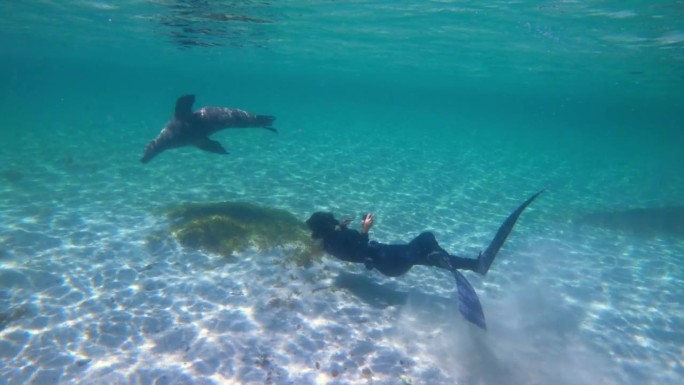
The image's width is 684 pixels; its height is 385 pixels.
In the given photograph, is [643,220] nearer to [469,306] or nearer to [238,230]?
[469,306]

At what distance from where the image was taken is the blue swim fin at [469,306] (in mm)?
7277

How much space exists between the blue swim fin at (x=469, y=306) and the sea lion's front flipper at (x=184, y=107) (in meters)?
8.32

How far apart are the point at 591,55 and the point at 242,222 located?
2738 centimetres

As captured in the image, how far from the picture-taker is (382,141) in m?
34.9

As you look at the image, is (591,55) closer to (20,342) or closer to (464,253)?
(464,253)

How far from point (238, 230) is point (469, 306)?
21.3 feet

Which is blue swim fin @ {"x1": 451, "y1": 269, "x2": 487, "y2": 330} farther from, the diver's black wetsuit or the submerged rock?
the submerged rock

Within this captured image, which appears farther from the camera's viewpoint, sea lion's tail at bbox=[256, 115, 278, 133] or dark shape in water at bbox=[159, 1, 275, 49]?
dark shape in water at bbox=[159, 1, 275, 49]

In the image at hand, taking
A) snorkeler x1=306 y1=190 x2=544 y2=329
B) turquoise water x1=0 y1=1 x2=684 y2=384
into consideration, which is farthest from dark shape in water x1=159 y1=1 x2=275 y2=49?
snorkeler x1=306 y1=190 x2=544 y2=329

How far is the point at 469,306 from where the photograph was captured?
749 centimetres

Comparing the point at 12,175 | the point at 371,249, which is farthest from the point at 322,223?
the point at 12,175

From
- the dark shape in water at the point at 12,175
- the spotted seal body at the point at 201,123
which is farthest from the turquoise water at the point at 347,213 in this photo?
the spotted seal body at the point at 201,123

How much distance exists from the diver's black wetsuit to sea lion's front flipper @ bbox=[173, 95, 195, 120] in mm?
5683

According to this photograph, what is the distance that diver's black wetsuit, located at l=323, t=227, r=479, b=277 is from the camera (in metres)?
8.36
